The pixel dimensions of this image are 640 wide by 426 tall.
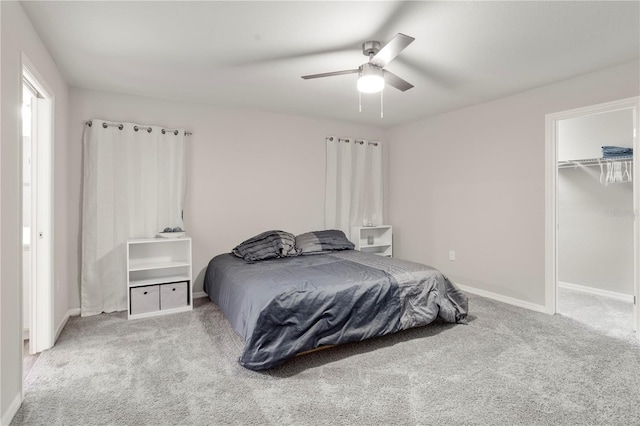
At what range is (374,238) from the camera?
17.9ft

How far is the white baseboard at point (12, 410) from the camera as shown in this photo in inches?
68.8

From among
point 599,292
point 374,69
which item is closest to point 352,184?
point 374,69

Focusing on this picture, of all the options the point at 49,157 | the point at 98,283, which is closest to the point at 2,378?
the point at 49,157

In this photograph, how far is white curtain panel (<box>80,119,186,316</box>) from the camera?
3576 mm

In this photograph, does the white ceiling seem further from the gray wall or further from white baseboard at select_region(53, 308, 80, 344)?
white baseboard at select_region(53, 308, 80, 344)

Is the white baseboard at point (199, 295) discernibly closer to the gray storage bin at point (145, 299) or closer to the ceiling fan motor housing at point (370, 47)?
the gray storage bin at point (145, 299)

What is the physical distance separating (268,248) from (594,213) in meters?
4.11

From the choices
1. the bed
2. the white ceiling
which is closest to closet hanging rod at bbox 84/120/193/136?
the white ceiling

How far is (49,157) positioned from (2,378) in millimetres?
1754

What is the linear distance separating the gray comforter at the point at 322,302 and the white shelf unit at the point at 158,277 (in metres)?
0.47

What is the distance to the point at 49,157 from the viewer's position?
276cm

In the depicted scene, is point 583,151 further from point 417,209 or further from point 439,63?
point 439,63

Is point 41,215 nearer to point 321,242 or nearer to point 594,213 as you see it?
point 321,242

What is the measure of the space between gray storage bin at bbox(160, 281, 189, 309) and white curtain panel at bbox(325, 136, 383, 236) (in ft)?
7.03
